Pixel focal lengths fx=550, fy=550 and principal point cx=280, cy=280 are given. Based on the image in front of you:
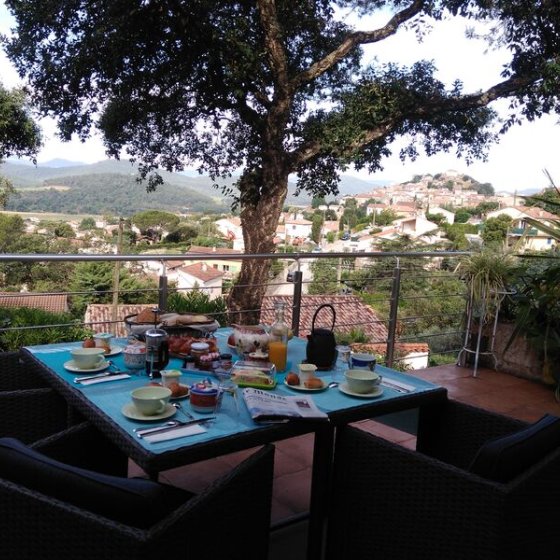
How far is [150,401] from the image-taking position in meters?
1.42

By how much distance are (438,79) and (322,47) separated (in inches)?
73.6

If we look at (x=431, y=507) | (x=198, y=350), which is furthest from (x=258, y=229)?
(x=431, y=507)

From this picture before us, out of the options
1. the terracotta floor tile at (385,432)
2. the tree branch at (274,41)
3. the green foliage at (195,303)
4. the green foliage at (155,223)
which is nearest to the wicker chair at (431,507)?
the terracotta floor tile at (385,432)

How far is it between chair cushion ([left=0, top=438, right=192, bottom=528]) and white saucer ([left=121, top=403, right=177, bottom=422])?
1.02 ft

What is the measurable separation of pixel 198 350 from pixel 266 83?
702cm

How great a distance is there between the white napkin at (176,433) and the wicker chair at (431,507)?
16.4 inches

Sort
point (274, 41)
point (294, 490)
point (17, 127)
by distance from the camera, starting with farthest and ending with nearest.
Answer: point (17, 127)
point (274, 41)
point (294, 490)

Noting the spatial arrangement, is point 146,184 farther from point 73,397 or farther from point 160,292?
point 73,397

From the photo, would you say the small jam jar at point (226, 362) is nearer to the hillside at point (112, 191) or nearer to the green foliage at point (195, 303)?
the green foliage at point (195, 303)

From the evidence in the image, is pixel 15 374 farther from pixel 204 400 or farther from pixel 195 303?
pixel 195 303

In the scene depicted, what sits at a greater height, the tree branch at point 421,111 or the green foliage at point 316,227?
the tree branch at point 421,111

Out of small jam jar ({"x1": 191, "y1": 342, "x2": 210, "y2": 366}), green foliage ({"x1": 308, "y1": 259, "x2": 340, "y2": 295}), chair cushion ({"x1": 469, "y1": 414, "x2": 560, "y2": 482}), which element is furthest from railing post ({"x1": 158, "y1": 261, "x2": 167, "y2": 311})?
green foliage ({"x1": 308, "y1": 259, "x2": 340, "y2": 295})

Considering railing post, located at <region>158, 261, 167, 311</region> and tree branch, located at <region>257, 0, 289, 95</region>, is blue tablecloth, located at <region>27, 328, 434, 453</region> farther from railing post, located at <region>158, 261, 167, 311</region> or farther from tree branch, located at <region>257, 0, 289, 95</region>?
tree branch, located at <region>257, 0, 289, 95</region>

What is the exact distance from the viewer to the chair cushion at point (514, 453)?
1312mm
